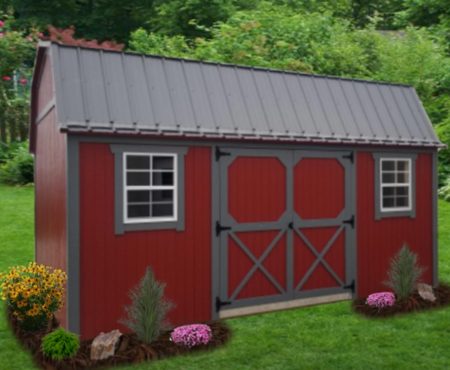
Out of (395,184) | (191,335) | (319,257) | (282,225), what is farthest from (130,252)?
(395,184)

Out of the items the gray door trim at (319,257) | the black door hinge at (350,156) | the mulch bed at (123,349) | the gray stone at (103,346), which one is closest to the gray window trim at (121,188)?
the gray stone at (103,346)

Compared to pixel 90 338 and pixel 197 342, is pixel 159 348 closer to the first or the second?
pixel 197 342

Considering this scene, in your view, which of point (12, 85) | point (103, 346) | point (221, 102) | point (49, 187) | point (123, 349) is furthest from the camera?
point (12, 85)

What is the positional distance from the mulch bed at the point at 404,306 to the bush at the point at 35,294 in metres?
5.25

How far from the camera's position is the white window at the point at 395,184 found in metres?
10.9

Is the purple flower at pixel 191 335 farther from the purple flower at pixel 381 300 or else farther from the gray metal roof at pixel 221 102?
the purple flower at pixel 381 300

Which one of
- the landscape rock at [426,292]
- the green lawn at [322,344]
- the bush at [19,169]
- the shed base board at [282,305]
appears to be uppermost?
the bush at [19,169]

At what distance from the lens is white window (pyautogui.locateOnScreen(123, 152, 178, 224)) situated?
8.35 m

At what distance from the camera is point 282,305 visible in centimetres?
985

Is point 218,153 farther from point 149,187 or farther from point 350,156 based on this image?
point 350,156

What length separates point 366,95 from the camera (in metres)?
11.1

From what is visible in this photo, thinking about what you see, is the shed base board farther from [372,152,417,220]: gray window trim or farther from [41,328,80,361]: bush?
[41,328,80,361]: bush

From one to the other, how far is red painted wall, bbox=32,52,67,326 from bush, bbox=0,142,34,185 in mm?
10101

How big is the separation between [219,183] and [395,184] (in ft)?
13.0
